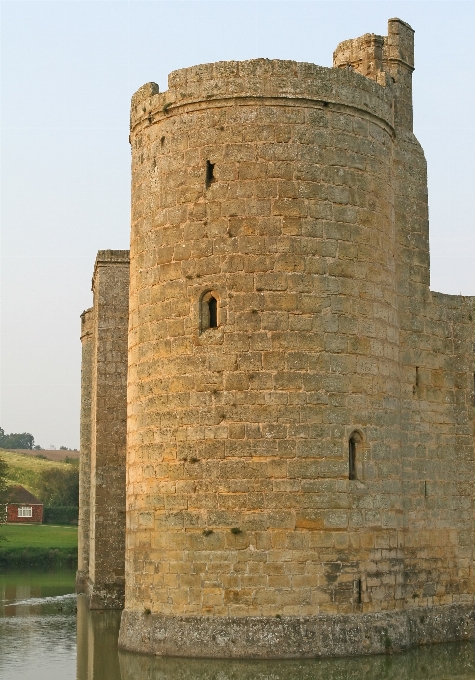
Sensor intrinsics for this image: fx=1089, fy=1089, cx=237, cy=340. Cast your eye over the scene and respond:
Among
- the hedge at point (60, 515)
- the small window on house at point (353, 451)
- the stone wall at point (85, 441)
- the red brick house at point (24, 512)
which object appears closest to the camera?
the small window on house at point (353, 451)

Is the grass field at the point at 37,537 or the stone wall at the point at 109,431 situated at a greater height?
the stone wall at the point at 109,431

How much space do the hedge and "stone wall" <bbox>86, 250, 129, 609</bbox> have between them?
48.5m

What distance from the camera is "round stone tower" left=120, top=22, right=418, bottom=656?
48.9 ft

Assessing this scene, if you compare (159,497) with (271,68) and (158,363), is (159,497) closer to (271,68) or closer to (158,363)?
(158,363)

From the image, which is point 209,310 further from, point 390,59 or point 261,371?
point 390,59

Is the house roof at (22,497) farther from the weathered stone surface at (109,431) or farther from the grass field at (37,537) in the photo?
the weathered stone surface at (109,431)

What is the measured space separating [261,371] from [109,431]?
7.76 m

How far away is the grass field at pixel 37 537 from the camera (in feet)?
158

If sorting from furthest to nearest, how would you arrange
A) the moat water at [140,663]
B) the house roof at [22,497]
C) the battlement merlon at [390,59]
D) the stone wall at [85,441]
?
1. the house roof at [22,497]
2. the stone wall at [85,441]
3. the battlement merlon at [390,59]
4. the moat water at [140,663]

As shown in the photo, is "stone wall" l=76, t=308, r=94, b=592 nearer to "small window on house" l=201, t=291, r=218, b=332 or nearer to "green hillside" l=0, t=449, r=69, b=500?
"small window on house" l=201, t=291, r=218, b=332

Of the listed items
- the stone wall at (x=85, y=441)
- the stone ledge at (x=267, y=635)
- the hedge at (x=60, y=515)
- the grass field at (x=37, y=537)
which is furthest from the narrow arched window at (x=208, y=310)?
the hedge at (x=60, y=515)

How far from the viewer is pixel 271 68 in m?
15.8

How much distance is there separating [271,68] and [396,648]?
8524 millimetres

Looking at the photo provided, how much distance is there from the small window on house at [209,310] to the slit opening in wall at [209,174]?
1.63m
